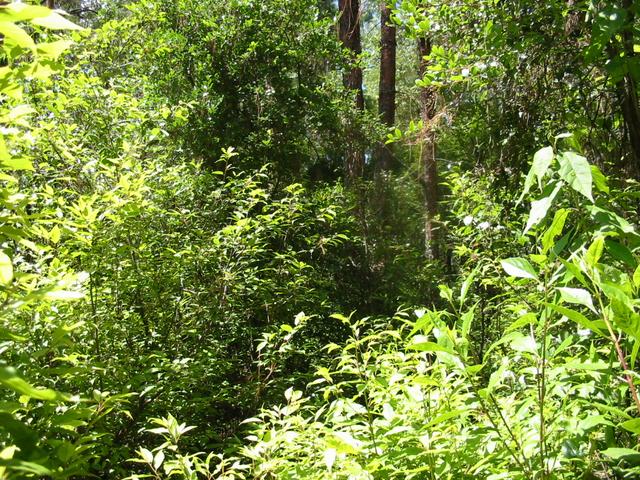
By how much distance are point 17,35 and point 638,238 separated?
51.3 inches

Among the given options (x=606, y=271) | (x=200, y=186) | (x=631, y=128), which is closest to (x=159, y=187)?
(x=200, y=186)

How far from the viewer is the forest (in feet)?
3.84

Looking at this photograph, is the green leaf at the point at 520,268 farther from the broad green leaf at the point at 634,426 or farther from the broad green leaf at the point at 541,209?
the broad green leaf at the point at 634,426

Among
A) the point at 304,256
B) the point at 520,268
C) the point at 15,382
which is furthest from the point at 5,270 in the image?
the point at 304,256

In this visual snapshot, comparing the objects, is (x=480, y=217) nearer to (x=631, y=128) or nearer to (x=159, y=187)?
(x=631, y=128)

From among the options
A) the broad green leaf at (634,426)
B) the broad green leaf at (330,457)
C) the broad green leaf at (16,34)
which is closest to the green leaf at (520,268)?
the broad green leaf at (634,426)

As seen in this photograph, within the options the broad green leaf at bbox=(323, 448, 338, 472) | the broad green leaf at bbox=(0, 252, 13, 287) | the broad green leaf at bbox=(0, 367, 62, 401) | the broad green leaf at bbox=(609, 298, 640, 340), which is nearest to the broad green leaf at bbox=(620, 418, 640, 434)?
the broad green leaf at bbox=(609, 298, 640, 340)

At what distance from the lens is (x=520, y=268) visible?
1153 mm

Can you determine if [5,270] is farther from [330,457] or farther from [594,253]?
[594,253]

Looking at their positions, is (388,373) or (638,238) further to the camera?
(388,373)

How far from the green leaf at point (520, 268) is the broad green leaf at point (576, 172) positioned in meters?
0.19

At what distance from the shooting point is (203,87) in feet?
19.9

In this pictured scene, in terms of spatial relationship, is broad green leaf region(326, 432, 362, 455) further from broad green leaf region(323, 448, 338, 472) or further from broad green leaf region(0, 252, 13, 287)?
broad green leaf region(0, 252, 13, 287)

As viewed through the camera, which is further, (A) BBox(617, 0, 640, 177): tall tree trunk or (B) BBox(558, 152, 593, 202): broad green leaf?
(A) BBox(617, 0, 640, 177): tall tree trunk
